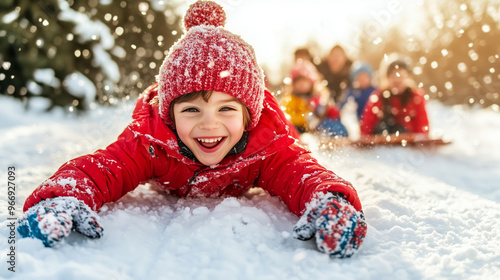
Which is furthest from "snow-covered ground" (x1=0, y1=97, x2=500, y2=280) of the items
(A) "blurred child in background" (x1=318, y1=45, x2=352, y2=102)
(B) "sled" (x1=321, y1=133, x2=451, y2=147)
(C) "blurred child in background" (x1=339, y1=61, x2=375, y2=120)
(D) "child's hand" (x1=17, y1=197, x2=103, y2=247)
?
(A) "blurred child in background" (x1=318, y1=45, x2=352, y2=102)

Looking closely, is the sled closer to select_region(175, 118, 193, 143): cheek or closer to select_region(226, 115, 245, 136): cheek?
select_region(226, 115, 245, 136): cheek

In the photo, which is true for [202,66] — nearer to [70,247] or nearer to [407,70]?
[70,247]

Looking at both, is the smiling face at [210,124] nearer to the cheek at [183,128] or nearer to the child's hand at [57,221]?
the cheek at [183,128]

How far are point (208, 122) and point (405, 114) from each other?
142 inches

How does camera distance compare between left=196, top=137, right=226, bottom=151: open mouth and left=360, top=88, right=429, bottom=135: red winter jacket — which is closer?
left=196, top=137, right=226, bottom=151: open mouth

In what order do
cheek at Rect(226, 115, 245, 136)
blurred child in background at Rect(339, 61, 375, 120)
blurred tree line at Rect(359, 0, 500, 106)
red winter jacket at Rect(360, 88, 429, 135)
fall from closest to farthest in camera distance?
cheek at Rect(226, 115, 245, 136), red winter jacket at Rect(360, 88, 429, 135), blurred child in background at Rect(339, 61, 375, 120), blurred tree line at Rect(359, 0, 500, 106)

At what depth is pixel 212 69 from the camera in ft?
5.65

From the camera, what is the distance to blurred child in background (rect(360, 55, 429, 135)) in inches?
183

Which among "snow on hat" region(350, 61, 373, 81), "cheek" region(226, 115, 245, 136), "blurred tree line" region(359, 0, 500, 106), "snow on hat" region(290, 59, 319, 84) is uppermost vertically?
"blurred tree line" region(359, 0, 500, 106)

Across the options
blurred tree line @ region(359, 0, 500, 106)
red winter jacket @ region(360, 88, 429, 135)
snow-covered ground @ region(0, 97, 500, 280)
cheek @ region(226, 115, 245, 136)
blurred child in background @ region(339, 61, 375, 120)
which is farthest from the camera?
blurred tree line @ region(359, 0, 500, 106)

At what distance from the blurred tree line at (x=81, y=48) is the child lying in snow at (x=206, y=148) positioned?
246 centimetres

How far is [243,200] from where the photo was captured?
6.04 ft

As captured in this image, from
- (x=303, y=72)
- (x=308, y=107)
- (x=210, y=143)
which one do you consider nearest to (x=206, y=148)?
(x=210, y=143)

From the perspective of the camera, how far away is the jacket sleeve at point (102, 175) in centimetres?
149
